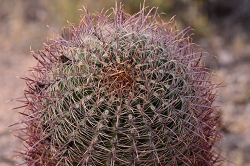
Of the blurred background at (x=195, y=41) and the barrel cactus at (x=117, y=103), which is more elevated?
the blurred background at (x=195, y=41)

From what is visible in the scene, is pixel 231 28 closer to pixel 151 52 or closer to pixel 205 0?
pixel 205 0

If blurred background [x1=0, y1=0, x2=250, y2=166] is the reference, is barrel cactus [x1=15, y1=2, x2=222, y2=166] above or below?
below

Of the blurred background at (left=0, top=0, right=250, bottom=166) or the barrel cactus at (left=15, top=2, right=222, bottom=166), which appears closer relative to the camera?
the barrel cactus at (left=15, top=2, right=222, bottom=166)

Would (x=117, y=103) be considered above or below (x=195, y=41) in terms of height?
below

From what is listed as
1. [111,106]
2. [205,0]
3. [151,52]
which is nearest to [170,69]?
[151,52]
